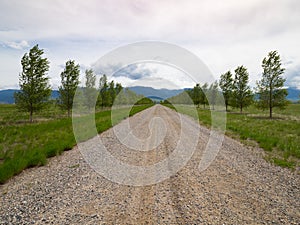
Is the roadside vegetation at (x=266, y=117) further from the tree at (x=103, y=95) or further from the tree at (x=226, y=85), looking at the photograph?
the tree at (x=103, y=95)

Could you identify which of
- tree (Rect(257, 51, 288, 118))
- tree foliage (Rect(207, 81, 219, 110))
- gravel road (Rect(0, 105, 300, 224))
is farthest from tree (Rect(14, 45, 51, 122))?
tree foliage (Rect(207, 81, 219, 110))

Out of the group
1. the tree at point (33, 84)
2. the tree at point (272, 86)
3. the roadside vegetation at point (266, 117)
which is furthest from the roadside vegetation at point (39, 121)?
the tree at point (272, 86)

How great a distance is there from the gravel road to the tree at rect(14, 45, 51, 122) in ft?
68.3

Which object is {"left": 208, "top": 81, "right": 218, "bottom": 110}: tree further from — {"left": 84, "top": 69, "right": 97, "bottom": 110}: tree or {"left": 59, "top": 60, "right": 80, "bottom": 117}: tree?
{"left": 59, "top": 60, "right": 80, "bottom": 117}: tree

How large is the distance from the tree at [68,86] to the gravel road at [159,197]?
26441mm

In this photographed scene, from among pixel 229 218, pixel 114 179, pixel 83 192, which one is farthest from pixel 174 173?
pixel 83 192

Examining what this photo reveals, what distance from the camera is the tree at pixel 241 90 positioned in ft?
140

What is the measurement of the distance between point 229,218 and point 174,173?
2703 millimetres

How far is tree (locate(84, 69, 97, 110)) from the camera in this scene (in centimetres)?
3888

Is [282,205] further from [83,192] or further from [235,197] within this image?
[83,192]

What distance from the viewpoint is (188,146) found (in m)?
10.6

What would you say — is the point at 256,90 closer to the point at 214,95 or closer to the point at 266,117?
the point at 266,117

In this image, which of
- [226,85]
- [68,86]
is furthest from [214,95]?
[68,86]

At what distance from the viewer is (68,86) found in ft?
103
